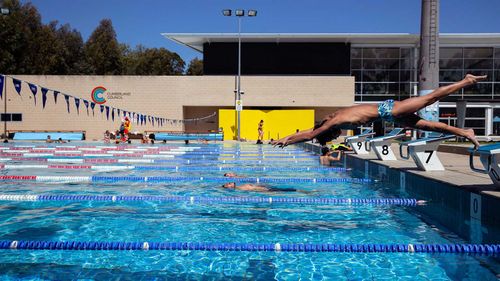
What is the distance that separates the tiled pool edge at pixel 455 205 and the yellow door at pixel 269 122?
1880 cm

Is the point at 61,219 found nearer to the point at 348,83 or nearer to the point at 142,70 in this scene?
the point at 348,83

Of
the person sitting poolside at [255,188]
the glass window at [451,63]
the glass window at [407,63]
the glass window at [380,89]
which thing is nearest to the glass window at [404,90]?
the glass window at [380,89]

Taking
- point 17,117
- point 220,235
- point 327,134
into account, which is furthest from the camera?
point 17,117

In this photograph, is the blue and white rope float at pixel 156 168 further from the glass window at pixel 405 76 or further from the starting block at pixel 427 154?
the glass window at pixel 405 76

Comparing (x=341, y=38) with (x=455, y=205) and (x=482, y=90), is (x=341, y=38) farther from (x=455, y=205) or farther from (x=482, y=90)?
(x=455, y=205)

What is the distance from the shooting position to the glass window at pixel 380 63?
31.3m

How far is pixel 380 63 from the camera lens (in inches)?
1241

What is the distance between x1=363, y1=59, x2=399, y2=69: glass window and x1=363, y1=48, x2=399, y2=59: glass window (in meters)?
0.29

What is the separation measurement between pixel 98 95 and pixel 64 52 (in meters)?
24.6

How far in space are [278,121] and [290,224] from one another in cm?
2187

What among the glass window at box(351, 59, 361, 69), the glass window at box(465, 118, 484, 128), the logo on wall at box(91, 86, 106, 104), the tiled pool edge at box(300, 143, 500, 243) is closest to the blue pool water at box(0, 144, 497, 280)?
the tiled pool edge at box(300, 143, 500, 243)

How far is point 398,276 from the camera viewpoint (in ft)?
11.2

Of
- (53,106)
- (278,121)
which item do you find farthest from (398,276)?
(53,106)

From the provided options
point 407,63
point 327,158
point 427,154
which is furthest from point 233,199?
point 407,63
